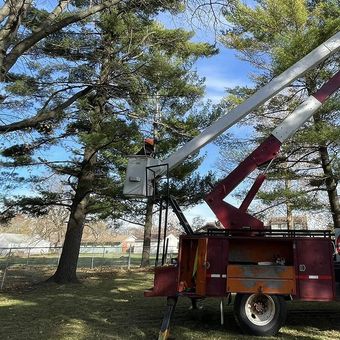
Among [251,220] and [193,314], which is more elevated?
[251,220]

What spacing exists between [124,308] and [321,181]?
1165 cm

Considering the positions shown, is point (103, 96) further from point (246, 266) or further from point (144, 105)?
point (246, 266)

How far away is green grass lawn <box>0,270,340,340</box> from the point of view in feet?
25.6

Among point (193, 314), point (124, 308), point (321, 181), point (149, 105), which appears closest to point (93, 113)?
point (149, 105)

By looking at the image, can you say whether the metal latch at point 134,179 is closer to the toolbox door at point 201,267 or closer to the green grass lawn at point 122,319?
the toolbox door at point 201,267

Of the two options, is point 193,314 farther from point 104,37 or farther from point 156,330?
point 104,37

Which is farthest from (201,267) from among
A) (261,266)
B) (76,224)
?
(76,224)

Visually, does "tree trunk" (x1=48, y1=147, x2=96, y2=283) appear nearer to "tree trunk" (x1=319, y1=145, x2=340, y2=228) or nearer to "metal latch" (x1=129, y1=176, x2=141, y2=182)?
"metal latch" (x1=129, y1=176, x2=141, y2=182)

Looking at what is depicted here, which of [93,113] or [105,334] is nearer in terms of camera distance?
[105,334]

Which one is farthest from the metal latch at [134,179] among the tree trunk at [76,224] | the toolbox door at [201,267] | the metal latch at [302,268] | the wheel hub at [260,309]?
the tree trunk at [76,224]

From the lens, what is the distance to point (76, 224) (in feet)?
57.6

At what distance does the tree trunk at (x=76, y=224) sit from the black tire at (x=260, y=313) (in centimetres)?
1038

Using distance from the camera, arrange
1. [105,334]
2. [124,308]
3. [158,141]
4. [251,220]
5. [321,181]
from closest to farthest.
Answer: [105,334]
[251,220]
[124,308]
[158,141]
[321,181]

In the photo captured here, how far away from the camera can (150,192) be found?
8.91 meters
